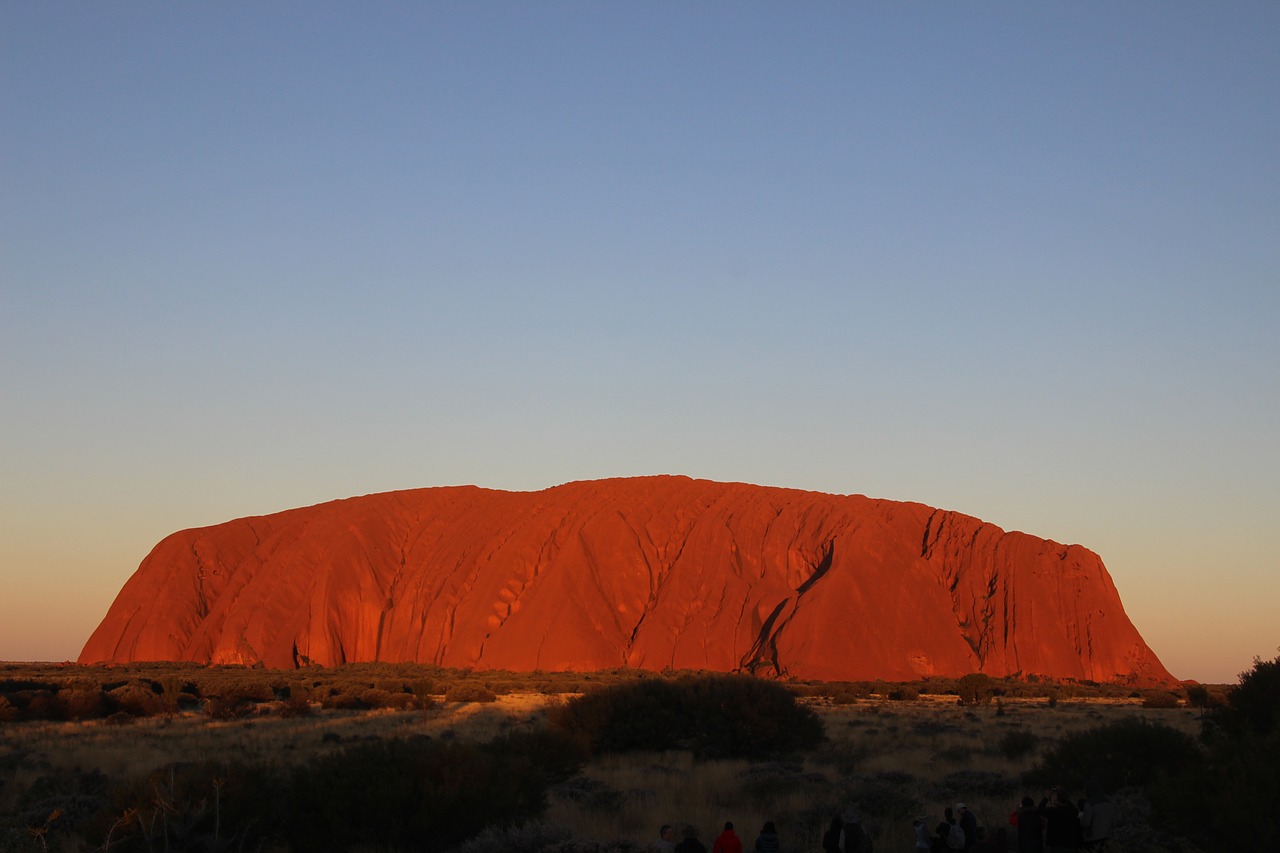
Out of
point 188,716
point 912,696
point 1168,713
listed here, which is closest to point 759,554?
point 912,696

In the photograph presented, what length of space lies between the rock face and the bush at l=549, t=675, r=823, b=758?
44943 millimetres

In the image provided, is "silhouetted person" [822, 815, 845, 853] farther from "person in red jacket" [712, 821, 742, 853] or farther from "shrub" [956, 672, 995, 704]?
"shrub" [956, 672, 995, 704]

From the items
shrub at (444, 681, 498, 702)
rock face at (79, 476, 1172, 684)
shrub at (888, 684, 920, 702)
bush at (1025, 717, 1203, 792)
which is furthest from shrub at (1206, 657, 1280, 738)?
rock face at (79, 476, 1172, 684)

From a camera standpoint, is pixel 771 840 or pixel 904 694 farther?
pixel 904 694

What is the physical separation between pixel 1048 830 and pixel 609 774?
10606 millimetres

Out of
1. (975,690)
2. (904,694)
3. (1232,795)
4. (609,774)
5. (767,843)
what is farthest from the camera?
(904,694)

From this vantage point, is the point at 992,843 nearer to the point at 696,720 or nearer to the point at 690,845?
the point at 690,845

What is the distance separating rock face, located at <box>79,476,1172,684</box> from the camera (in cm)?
7494

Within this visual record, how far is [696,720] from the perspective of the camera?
82.8 ft

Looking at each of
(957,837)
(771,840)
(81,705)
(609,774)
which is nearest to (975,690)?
(609,774)

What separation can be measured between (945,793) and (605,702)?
10.6 meters

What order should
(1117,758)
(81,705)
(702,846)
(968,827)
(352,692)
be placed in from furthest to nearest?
(352,692), (81,705), (1117,758), (968,827), (702,846)

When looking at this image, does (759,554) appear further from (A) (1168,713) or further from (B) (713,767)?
(B) (713,767)

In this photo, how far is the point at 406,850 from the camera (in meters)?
12.2
